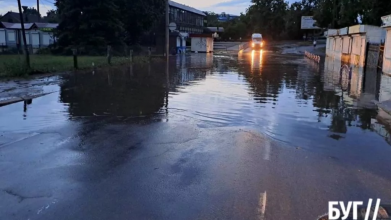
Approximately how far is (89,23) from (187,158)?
108 ft

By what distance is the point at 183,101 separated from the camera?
12703 mm

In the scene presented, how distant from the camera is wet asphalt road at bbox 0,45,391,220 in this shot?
189 inches

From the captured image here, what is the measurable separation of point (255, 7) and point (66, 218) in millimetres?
104689

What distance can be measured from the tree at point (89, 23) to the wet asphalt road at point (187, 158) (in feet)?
83.4

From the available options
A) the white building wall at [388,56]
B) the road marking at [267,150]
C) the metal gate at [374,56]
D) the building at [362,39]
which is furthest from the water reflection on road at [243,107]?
the building at [362,39]

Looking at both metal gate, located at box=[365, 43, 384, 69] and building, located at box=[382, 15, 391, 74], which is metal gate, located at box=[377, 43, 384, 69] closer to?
metal gate, located at box=[365, 43, 384, 69]

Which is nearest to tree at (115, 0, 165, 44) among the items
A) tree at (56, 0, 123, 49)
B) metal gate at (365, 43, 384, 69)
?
tree at (56, 0, 123, 49)

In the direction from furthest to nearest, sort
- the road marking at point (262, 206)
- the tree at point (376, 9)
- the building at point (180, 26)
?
1. the building at point (180, 26)
2. the tree at point (376, 9)
3. the road marking at point (262, 206)

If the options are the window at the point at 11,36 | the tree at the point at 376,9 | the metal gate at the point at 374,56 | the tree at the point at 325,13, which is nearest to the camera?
the metal gate at the point at 374,56

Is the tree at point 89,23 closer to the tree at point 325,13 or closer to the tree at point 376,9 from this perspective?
the tree at point 376,9

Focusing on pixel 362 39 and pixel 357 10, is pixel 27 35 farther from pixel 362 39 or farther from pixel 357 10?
pixel 357 10

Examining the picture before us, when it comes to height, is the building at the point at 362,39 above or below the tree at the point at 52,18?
below

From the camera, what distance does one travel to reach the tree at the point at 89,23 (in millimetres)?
36281

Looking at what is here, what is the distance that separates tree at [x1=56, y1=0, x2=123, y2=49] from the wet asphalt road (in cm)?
2541
